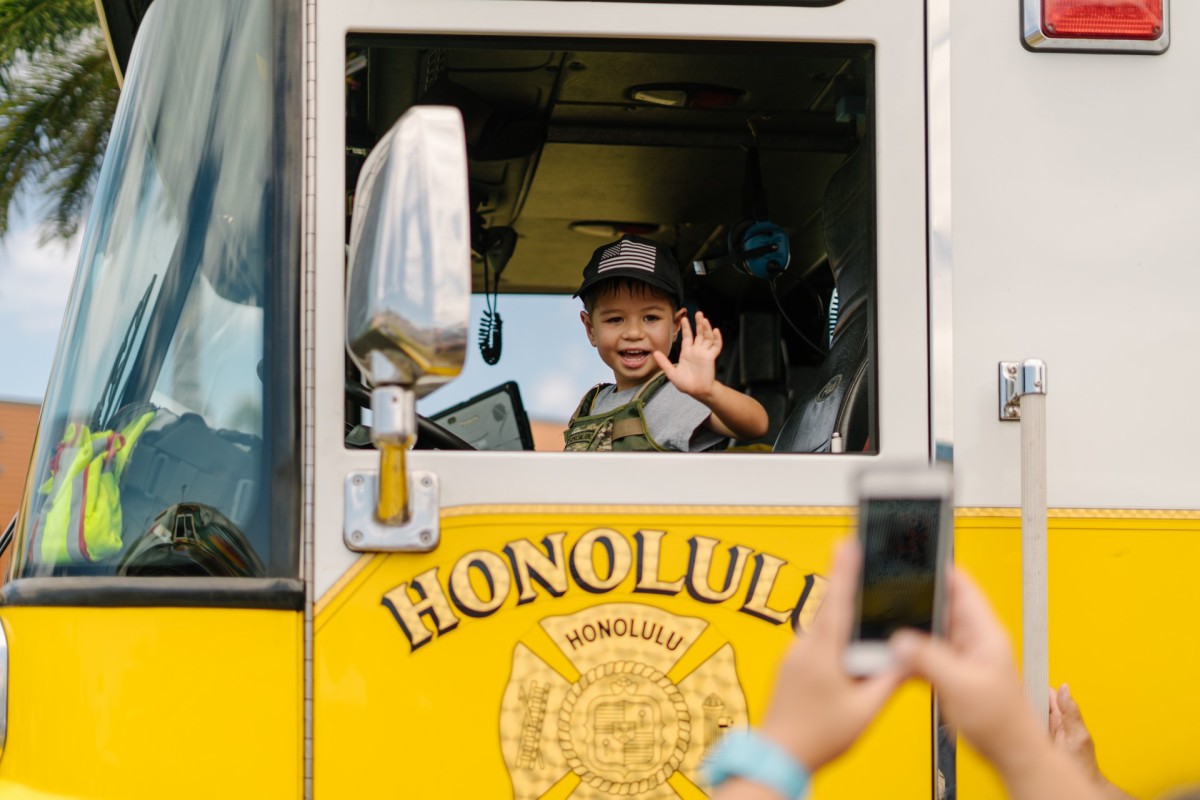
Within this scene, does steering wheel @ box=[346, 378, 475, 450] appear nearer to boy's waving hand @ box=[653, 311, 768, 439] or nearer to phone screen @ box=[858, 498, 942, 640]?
boy's waving hand @ box=[653, 311, 768, 439]

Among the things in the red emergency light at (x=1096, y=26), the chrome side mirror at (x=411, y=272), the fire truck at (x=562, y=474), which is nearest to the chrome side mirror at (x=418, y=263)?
the chrome side mirror at (x=411, y=272)

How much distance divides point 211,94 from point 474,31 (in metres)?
0.43

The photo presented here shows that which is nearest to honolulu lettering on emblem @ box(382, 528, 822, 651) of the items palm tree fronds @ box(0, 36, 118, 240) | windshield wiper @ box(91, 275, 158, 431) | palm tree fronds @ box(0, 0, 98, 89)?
windshield wiper @ box(91, 275, 158, 431)

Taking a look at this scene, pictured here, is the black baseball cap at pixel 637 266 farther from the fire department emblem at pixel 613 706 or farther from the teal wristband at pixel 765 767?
the teal wristband at pixel 765 767

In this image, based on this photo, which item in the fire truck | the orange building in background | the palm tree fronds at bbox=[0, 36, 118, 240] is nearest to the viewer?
the fire truck

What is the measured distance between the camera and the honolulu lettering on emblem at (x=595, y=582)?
1880 mm

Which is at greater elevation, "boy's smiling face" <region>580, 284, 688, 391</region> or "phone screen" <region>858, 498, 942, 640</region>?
"boy's smiling face" <region>580, 284, 688, 391</region>

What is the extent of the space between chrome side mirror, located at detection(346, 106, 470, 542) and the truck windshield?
1.17ft

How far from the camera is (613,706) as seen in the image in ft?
6.22

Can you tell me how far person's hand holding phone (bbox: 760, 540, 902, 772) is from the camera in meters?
0.93

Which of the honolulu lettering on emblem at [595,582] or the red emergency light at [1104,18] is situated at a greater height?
the red emergency light at [1104,18]

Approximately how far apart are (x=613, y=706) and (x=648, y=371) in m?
0.90

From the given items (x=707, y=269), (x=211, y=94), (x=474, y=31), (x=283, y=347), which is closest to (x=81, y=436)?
(x=283, y=347)

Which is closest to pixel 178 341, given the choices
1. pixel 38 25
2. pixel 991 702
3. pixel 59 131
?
pixel 991 702
